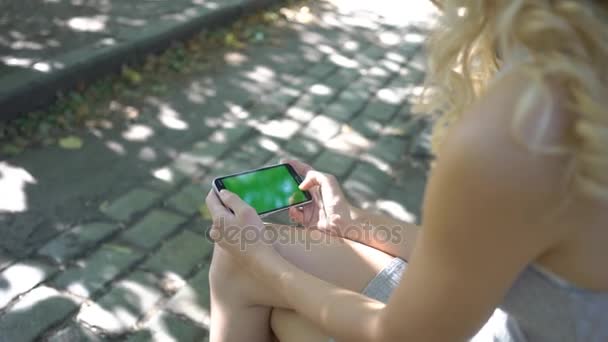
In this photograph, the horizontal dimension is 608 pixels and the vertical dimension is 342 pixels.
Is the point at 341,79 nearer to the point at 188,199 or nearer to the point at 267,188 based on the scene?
the point at 188,199

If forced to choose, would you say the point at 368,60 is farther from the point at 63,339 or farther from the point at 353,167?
the point at 63,339

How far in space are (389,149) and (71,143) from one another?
1.70 metres

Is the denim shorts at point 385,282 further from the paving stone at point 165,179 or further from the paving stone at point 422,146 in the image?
the paving stone at point 422,146

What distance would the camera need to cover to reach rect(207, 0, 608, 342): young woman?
37.6 inches

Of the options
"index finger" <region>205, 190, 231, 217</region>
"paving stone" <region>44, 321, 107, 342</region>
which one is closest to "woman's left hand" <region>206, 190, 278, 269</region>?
"index finger" <region>205, 190, 231, 217</region>

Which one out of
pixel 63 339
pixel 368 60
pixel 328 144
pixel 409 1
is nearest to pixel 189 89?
pixel 328 144

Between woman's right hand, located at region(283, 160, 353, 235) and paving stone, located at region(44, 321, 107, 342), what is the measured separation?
860mm

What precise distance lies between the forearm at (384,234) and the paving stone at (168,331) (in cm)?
79

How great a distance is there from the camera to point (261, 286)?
159 centimetres

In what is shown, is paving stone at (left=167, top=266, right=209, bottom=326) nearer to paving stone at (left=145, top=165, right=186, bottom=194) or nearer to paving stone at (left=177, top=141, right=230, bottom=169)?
paving stone at (left=145, top=165, right=186, bottom=194)

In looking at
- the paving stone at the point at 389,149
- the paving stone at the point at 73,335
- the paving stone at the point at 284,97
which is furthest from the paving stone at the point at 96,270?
the paving stone at the point at 284,97

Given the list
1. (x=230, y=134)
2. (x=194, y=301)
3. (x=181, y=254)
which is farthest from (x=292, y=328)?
(x=230, y=134)

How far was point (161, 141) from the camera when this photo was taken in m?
3.38

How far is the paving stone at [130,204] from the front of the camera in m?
2.78
